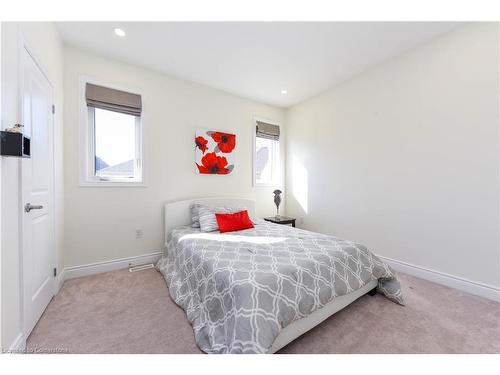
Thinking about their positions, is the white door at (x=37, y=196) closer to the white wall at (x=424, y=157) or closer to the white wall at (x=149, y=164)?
the white wall at (x=149, y=164)

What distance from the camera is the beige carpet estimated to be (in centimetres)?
137

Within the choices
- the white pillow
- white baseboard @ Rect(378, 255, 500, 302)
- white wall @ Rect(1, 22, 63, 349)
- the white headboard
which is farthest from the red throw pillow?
white baseboard @ Rect(378, 255, 500, 302)

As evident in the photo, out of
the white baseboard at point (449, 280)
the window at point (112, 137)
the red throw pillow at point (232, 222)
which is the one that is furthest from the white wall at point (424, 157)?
the window at point (112, 137)

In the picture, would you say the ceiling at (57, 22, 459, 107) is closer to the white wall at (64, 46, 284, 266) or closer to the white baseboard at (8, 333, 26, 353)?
the white wall at (64, 46, 284, 266)

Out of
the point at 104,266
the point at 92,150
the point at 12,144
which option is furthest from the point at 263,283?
the point at 92,150

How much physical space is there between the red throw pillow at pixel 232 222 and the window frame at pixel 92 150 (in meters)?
1.16

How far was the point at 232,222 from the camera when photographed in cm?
260

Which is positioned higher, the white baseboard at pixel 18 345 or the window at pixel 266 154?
the window at pixel 266 154

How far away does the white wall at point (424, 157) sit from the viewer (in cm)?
198

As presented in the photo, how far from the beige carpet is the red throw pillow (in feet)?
2.97

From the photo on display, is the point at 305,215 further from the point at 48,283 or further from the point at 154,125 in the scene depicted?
the point at 48,283

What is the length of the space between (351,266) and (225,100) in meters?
3.01

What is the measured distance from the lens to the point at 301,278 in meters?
1.43
